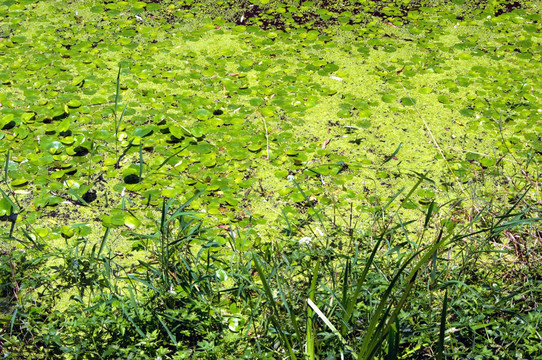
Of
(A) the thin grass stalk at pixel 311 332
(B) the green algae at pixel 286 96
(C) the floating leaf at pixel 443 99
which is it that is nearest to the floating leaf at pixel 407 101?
(B) the green algae at pixel 286 96

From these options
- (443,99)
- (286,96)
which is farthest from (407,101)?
(286,96)

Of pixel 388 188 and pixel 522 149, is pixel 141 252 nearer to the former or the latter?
pixel 388 188

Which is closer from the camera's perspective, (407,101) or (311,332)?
(311,332)

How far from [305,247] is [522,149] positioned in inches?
57.2

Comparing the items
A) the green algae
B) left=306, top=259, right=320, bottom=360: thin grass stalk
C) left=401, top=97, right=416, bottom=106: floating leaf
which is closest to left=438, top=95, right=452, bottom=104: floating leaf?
the green algae

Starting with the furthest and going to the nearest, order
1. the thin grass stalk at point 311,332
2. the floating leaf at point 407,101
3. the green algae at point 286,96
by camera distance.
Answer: the floating leaf at point 407,101 → the green algae at point 286,96 → the thin grass stalk at point 311,332

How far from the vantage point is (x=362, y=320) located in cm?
194

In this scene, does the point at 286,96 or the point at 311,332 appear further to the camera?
the point at 286,96

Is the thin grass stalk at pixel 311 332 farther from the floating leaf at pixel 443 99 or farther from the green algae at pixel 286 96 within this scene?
the floating leaf at pixel 443 99

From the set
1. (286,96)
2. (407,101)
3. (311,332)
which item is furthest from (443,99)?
(311,332)

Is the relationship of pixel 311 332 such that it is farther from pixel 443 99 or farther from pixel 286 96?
pixel 443 99

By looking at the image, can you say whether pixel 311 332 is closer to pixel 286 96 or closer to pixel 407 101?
pixel 286 96

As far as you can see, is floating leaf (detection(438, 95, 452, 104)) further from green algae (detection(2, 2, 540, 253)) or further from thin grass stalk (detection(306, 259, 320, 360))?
thin grass stalk (detection(306, 259, 320, 360))

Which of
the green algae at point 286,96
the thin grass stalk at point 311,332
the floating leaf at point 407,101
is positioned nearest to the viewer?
the thin grass stalk at point 311,332
